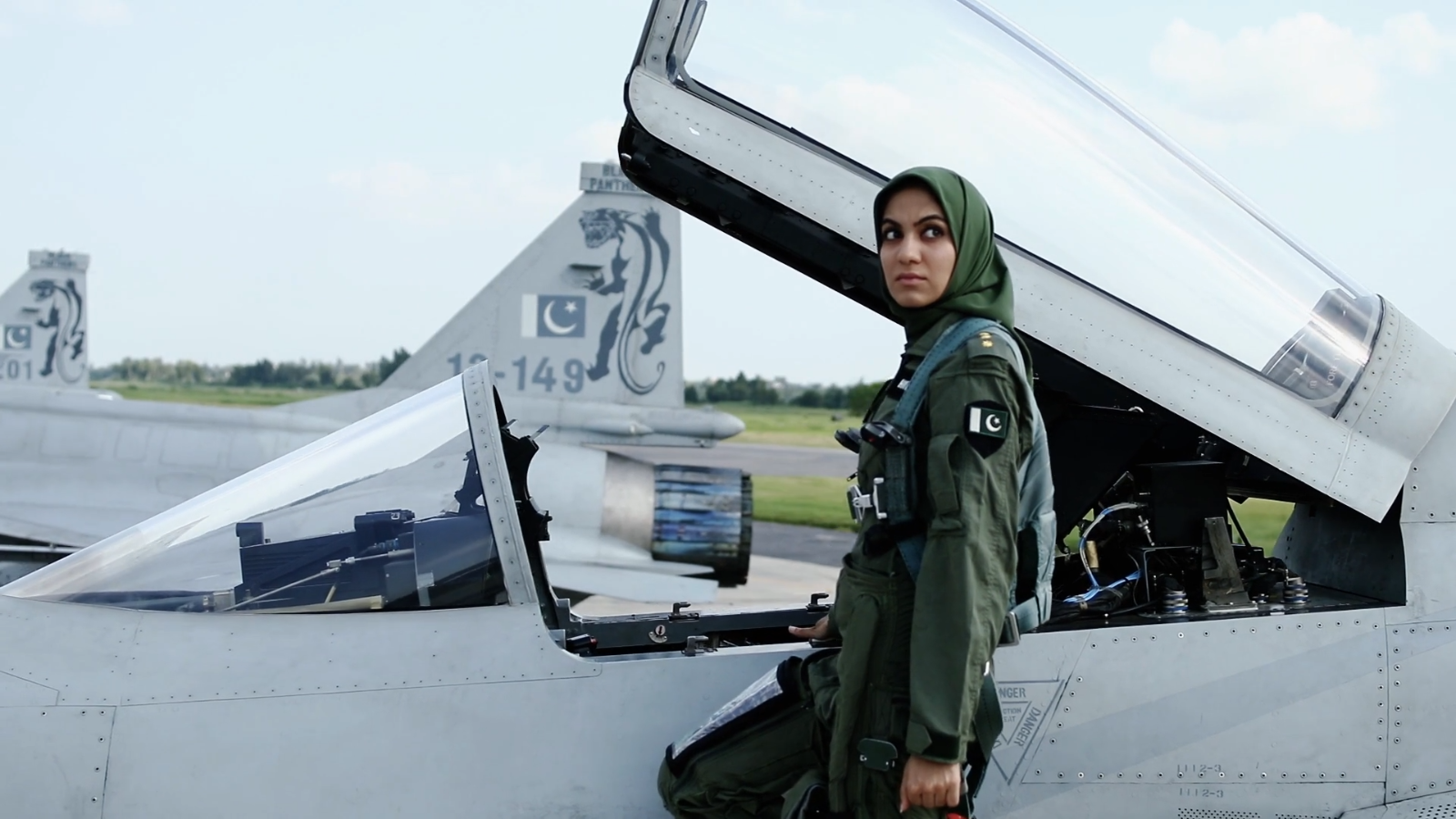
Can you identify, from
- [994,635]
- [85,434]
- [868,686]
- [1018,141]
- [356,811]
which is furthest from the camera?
[85,434]

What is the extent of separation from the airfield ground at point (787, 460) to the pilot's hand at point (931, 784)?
4.58m

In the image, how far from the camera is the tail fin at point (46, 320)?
63.6 feet

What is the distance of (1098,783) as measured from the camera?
84.5 inches

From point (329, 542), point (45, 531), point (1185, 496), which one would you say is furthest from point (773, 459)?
point (329, 542)

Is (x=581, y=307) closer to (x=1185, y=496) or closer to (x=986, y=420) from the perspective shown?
(x=1185, y=496)

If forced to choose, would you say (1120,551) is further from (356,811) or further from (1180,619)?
(356,811)

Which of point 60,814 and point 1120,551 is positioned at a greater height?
point 1120,551

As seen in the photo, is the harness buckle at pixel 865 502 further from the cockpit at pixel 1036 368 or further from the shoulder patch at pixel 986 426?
the cockpit at pixel 1036 368

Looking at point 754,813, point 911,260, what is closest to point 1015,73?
point 911,260

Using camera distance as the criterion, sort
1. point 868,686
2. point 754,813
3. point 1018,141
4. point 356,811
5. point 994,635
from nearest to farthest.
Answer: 1. point 994,635
2. point 868,686
3. point 754,813
4. point 356,811
5. point 1018,141

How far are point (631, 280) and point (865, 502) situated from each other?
34.5 ft

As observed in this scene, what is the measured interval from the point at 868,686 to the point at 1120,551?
123 cm

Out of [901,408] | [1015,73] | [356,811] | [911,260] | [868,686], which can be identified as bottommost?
[356,811]

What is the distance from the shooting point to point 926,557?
159 centimetres
